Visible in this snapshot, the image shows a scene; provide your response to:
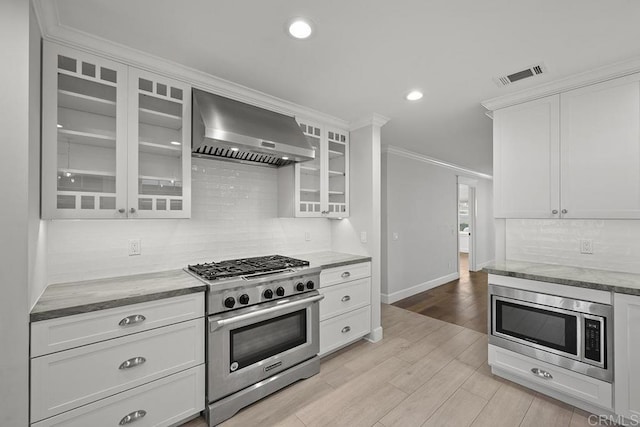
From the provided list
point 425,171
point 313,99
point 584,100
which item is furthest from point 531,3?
point 425,171

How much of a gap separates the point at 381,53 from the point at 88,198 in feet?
7.08

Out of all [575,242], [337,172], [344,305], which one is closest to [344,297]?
[344,305]

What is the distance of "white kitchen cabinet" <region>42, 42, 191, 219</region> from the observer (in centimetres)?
168

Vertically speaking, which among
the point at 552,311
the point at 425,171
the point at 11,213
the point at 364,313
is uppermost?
the point at 425,171

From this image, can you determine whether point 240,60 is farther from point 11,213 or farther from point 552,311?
point 552,311

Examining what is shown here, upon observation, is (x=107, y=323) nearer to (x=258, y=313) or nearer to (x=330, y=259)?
(x=258, y=313)

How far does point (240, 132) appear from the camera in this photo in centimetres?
212

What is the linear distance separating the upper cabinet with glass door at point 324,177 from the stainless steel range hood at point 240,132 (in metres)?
0.31

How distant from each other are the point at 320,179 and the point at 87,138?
1.96m

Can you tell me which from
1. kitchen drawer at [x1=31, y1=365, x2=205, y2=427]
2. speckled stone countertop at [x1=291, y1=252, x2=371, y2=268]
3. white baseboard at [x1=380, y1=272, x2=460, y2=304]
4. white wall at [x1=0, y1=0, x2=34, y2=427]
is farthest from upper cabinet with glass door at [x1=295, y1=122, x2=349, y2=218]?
white baseboard at [x1=380, y1=272, x2=460, y2=304]

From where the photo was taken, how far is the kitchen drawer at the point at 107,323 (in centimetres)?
142

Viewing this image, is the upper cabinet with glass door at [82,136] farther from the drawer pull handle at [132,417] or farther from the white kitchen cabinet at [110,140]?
the drawer pull handle at [132,417]

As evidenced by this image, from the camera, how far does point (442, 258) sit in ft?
19.1

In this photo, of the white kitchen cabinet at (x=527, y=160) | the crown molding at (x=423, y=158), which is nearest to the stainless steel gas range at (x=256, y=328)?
the white kitchen cabinet at (x=527, y=160)
